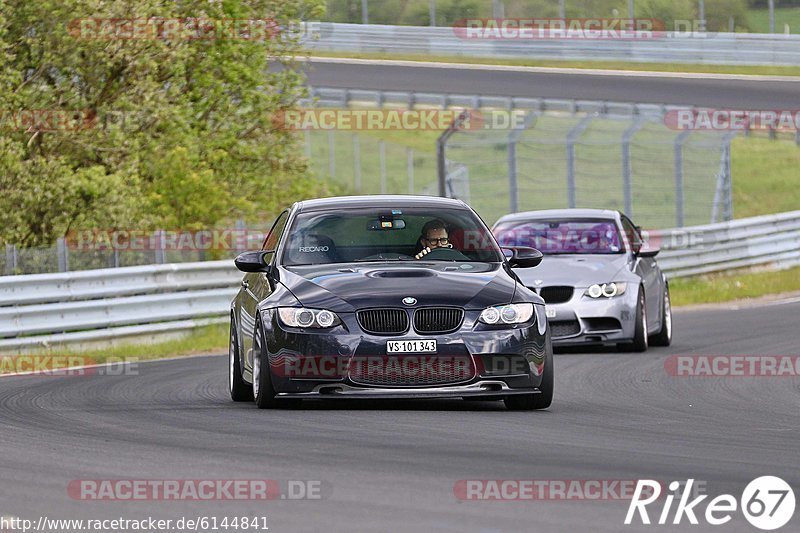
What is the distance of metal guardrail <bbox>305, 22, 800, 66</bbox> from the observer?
47825 millimetres

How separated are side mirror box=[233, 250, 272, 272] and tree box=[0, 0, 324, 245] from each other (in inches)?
442

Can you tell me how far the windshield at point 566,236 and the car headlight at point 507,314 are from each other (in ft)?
23.1

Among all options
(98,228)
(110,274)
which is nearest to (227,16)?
(98,228)

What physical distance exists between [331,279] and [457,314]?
89cm

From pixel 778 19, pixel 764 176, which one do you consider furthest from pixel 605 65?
pixel 764 176

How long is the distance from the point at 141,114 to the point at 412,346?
50.3ft

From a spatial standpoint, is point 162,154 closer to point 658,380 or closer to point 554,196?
point 658,380

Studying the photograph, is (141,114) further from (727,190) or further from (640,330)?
(727,190)

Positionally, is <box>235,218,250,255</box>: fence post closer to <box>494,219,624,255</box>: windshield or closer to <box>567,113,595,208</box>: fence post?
<box>494,219,624,255</box>: windshield

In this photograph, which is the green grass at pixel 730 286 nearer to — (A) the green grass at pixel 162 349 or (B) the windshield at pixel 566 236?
(B) the windshield at pixel 566 236

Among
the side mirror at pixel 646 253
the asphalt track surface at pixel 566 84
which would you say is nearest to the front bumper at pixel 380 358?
the side mirror at pixel 646 253

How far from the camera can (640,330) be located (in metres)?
16.8

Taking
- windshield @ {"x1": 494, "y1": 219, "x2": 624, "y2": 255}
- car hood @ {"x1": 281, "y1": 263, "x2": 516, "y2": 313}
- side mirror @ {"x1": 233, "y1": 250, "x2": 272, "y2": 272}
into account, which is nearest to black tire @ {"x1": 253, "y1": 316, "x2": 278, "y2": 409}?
car hood @ {"x1": 281, "y1": 263, "x2": 516, "y2": 313}

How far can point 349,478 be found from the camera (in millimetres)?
7672
